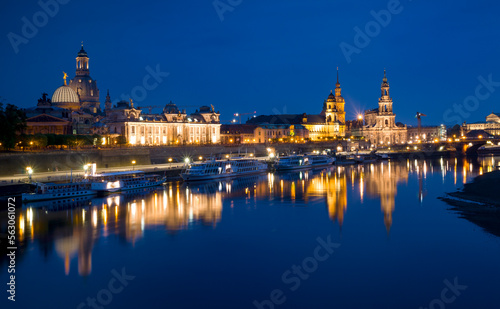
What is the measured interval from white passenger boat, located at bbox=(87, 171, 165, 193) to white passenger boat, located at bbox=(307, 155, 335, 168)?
121 feet

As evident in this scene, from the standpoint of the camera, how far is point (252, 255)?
26422 millimetres

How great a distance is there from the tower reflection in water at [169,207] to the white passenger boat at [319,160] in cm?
2401

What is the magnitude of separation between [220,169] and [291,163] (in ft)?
65.1

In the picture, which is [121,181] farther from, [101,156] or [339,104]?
[339,104]

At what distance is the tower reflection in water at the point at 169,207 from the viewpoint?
3023 cm

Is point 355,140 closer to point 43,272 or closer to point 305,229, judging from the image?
point 305,229

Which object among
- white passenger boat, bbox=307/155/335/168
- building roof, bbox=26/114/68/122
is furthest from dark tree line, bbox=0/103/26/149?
white passenger boat, bbox=307/155/335/168

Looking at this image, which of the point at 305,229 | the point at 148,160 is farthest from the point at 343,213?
the point at 148,160

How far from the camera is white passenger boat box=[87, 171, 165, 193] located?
4809 centimetres

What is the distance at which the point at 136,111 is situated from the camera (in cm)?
9556

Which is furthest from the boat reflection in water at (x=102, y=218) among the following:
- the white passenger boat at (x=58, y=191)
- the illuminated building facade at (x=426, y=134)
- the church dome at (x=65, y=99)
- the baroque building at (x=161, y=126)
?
the illuminated building facade at (x=426, y=134)

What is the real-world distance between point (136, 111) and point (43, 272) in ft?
242

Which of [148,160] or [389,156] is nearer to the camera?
[148,160]

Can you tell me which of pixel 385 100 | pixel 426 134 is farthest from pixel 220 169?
pixel 426 134
